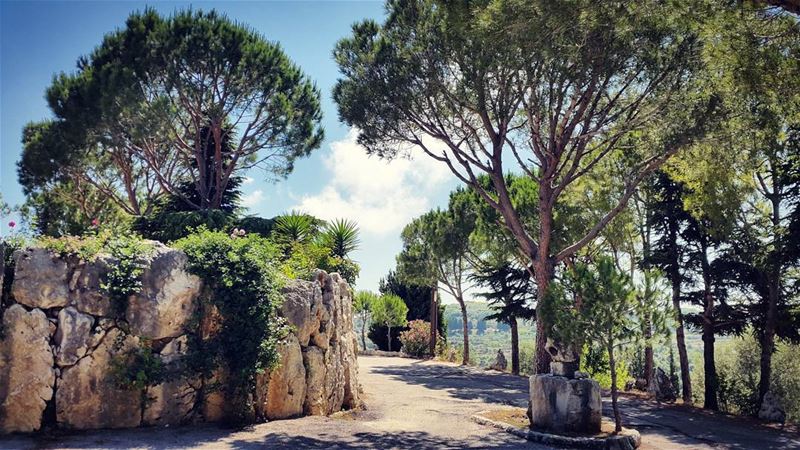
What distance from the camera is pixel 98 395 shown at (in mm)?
8688

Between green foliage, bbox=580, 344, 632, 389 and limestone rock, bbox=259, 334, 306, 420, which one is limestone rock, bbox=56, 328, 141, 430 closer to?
limestone rock, bbox=259, 334, 306, 420

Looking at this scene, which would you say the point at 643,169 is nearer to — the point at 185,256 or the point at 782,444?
the point at 782,444

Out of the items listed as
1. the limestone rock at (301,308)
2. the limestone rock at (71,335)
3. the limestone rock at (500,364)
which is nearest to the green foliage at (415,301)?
the limestone rock at (500,364)

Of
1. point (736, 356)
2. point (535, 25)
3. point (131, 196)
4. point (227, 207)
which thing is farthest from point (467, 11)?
point (736, 356)

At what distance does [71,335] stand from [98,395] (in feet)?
3.33

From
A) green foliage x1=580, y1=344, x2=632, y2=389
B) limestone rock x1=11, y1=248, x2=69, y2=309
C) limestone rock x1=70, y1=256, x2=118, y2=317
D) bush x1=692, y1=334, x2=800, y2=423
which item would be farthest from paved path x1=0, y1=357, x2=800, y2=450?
green foliage x1=580, y1=344, x2=632, y2=389

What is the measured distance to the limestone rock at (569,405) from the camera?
10.1 m

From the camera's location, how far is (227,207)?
23469 millimetres

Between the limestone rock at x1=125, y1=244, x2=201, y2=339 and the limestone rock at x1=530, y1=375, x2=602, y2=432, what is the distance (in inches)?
257

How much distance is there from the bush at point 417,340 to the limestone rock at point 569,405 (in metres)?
18.6

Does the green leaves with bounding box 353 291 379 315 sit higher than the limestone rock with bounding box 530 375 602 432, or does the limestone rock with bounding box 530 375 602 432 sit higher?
the green leaves with bounding box 353 291 379 315

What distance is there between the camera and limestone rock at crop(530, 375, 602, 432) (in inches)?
398

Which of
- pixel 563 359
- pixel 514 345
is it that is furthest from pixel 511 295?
pixel 563 359

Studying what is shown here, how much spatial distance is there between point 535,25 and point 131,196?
2245cm
